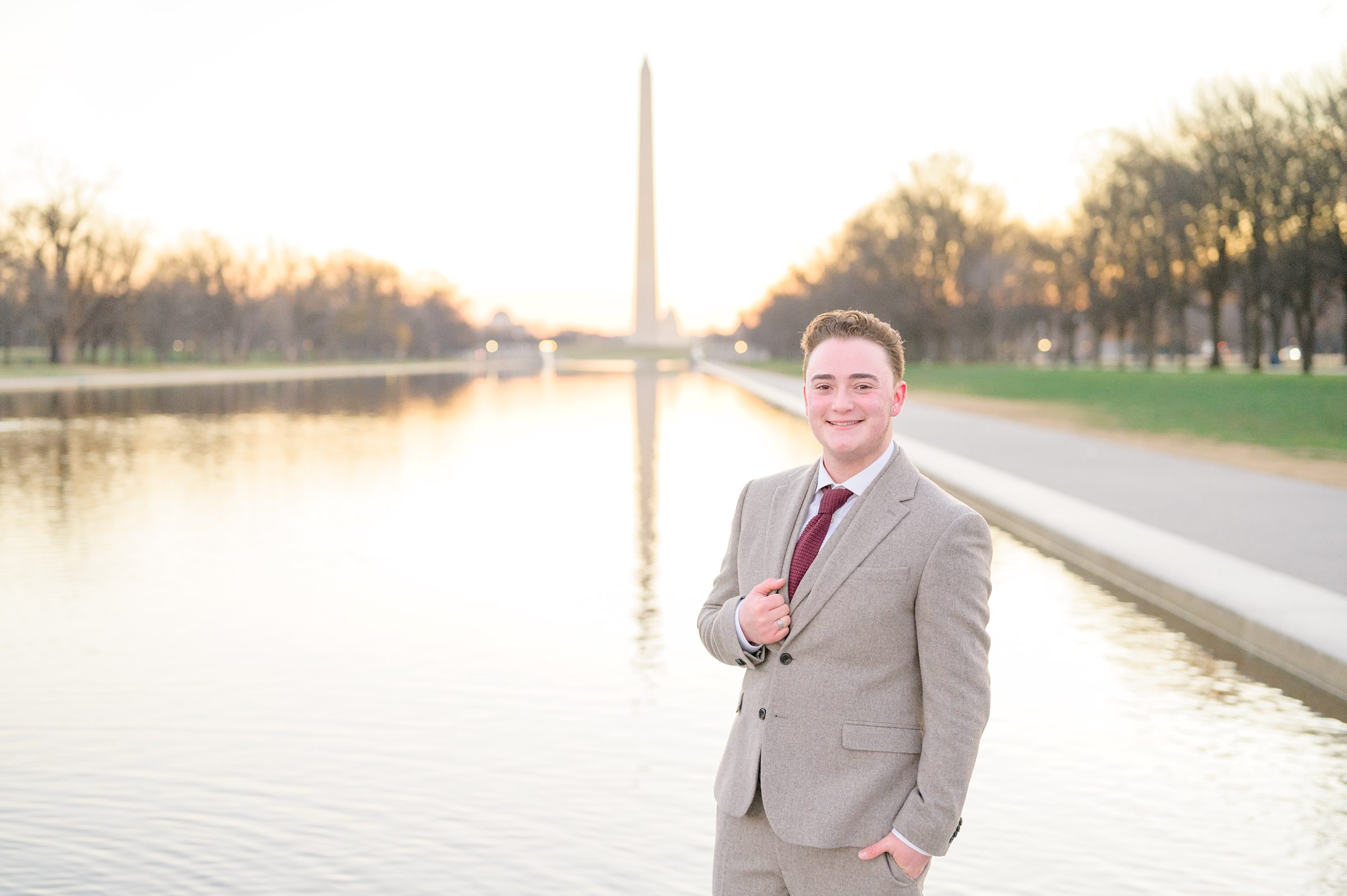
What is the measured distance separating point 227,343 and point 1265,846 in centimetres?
10485

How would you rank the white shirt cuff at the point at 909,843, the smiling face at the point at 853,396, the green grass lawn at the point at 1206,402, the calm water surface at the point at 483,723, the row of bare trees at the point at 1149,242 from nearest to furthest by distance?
1. the white shirt cuff at the point at 909,843
2. the smiling face at the point at 853,396
3. the calm water surface at the point at 483,723
4. the green grass lawn at the point at 1206,402
5. the row of bare trees at the point at 1149,242

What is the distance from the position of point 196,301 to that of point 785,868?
352 ft

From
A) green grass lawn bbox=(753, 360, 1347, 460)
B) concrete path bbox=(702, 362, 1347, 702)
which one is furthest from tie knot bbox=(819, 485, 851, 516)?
green grass lawn bbox=(753, 360, 1347, 460)

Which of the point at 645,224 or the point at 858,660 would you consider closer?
the point at 858,660

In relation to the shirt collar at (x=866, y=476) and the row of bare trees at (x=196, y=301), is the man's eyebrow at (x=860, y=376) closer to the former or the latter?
the shirt collar at (x=866, y=476)

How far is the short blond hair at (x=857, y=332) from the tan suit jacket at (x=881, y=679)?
0.21m

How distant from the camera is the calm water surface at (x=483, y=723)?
17.2ft

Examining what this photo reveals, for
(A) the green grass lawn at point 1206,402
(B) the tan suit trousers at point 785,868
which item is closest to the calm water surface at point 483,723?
(B) the tan suit trousers at point 785,868

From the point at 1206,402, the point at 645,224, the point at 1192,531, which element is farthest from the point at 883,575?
the point at 645,224

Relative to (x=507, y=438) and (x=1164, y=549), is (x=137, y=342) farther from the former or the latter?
(x=1164, y=549)

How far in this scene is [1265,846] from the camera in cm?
540

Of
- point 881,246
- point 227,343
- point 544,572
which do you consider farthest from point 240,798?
point 227,343

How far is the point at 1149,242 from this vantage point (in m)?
71.9

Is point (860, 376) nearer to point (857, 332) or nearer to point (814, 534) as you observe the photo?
point (857, 332)
